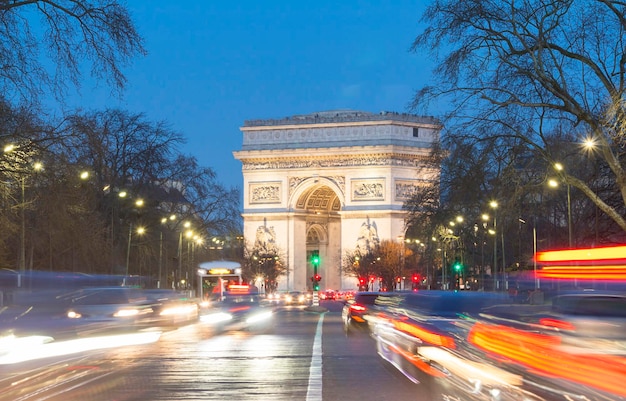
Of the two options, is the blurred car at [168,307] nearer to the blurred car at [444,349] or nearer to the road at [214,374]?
the road at [214,374]

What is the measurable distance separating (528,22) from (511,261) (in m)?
54.1

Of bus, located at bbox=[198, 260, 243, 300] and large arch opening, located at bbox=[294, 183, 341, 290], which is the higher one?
large arch opening, located at bbox=[294, 183, 341, 290]

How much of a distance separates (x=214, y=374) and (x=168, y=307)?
56.6ft

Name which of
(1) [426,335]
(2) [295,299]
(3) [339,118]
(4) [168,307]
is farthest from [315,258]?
(1) [426,335]

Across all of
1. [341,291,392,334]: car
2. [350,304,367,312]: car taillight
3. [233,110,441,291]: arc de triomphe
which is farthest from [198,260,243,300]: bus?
[233,110,441,291]: arc de triomphe

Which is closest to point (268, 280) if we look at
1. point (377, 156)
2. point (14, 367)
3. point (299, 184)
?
point (299, 184)

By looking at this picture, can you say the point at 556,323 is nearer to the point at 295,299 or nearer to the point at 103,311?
the point at 103,311

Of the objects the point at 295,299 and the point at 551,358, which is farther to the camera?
the point at 295,299

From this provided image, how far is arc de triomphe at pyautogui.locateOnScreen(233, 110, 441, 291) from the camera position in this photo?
114m

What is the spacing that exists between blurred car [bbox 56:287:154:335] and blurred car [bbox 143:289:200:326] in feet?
6.65

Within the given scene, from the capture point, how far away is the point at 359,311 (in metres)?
29.4

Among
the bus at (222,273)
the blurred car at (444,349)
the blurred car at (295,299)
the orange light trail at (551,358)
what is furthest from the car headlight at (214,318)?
the blurred car at (295,299)

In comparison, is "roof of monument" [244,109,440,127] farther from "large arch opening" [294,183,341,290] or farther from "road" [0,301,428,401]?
"road" [0,301,428,401]

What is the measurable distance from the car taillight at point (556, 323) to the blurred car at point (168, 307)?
885 inches
